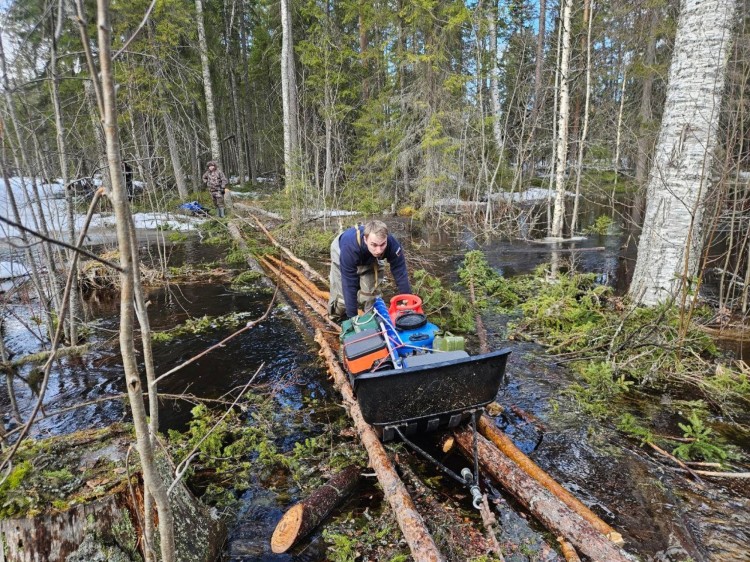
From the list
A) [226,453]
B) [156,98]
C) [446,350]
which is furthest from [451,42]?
[226,453]

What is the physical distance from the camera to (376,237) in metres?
4.62

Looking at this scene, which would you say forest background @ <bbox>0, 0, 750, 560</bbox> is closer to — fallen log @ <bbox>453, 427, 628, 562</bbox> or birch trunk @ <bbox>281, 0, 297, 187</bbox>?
birch trunk @ <bbox>281, 0, 297, 187</bbox>

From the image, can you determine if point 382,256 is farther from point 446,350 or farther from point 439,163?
point 439,163

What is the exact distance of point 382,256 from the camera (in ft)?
16.5

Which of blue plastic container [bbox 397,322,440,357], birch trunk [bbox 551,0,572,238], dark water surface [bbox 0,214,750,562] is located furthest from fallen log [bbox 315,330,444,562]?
birch trunk [bbox 551,0,572,238]

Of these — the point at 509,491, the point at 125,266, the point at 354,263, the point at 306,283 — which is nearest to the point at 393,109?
the point at 306,283

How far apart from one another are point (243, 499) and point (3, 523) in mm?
1610

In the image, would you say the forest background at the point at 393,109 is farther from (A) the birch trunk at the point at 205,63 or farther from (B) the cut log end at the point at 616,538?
(B) the cut log end at the point at 616,538

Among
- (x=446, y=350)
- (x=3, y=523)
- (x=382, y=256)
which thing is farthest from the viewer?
(x=382, y=256)

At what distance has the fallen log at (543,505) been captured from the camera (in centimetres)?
254

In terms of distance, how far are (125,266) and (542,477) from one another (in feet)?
10.5

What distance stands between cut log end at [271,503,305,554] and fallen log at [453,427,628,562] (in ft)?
5.06

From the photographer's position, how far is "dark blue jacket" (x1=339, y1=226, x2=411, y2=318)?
489 cm

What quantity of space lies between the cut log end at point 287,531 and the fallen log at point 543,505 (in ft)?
5.06
